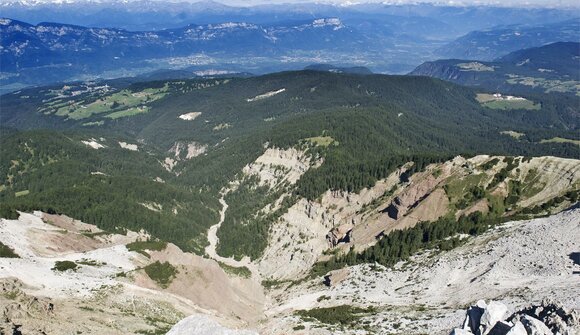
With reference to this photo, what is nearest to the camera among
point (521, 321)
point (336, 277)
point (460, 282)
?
point (521, 321)

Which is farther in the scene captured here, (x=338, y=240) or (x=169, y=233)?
(x=169, y=233)

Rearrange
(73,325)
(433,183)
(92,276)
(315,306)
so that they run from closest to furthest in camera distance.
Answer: (73,325)
(92,276)
(315,306)
(433,183)

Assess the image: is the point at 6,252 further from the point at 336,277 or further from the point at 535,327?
the point at 535,327

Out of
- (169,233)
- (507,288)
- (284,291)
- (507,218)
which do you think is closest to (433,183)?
(507,218)

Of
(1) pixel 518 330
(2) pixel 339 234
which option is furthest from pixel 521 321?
(2) pixel 339 234

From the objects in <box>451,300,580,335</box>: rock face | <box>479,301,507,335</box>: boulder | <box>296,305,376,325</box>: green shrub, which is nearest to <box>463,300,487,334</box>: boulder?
<box>451,300,580,335</box>: rock face

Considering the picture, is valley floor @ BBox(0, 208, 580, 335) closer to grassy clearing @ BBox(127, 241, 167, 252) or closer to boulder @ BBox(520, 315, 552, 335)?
grassy clearing @ BBox(127, 241, 167, 252)

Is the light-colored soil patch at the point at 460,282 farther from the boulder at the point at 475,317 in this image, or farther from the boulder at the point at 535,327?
the boulder at the point at 535,327

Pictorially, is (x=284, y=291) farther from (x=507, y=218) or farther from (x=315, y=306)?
(x=507, y=218)

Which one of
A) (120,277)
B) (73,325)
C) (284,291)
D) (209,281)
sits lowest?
(284,291)
